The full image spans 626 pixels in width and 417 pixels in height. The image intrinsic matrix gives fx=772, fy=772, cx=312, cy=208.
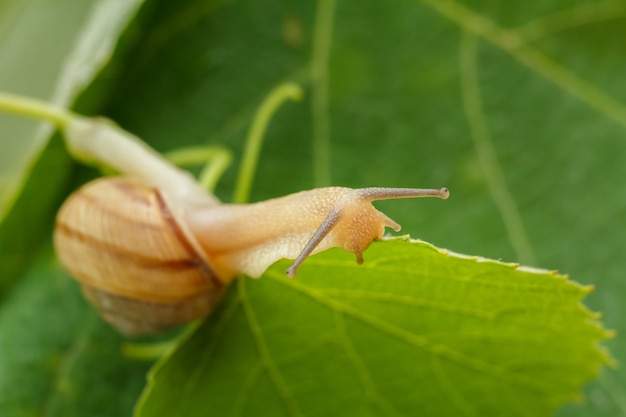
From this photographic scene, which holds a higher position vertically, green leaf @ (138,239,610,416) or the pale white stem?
the pale white stem

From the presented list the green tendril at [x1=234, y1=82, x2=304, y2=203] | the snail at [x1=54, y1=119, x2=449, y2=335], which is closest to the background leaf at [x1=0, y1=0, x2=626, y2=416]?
the green tendril at [x1=234, y1=82, x2=304, y2=203]

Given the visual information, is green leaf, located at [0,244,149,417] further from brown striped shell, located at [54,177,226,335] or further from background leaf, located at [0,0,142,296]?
brown striped shell, located at [54,177,226,335]

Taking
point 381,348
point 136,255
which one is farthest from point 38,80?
point 381,348

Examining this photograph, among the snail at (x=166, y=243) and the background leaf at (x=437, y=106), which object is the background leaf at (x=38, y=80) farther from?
the snail at (x=166, y=243)

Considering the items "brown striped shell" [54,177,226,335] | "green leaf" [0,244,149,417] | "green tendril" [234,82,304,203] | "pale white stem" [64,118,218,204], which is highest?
"green tendril" [234,82,304,203]

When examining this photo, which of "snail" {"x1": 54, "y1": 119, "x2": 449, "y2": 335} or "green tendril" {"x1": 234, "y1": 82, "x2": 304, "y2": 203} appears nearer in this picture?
"snail" {"x1": 54, "y1": 119, "x2": 449, "y2": 335}

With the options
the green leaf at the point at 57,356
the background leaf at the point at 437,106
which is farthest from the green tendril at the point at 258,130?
the green leaf at the point at 57,356

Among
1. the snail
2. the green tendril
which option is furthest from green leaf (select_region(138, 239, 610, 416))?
the green tendril
